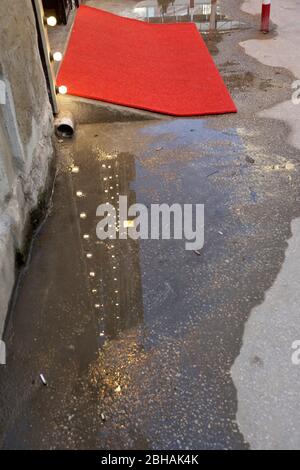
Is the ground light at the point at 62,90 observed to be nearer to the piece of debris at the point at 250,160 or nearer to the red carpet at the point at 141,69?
the red carpet at the point at 141,69

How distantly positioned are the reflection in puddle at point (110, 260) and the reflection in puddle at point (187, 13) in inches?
Result: 240

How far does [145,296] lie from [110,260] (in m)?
0.50

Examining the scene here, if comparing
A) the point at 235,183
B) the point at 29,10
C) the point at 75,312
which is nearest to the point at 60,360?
the point at 75,312

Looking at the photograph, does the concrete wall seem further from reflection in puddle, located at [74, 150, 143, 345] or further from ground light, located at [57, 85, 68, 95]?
ground light, located at [57, 85, 68, 95]

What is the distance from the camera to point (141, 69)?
22.1 ft

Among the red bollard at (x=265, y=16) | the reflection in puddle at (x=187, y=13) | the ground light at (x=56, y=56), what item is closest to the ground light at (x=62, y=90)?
the ground light at (x=56, y=56)

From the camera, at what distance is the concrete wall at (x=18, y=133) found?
3156mm

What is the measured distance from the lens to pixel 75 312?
3.11 meters

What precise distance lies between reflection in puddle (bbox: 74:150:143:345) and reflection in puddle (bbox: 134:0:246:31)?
6.10 meters

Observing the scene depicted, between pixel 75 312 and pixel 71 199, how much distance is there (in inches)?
57.9

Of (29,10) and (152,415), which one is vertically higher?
(29,10)

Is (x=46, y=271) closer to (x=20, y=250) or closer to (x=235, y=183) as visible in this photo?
(x=20, y=250)

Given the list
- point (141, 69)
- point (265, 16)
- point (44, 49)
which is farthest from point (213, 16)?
point (44, 49)
